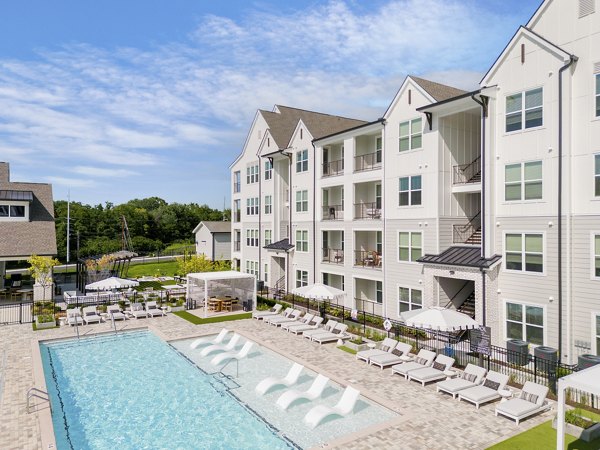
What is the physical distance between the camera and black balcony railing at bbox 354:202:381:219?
27.2 metres

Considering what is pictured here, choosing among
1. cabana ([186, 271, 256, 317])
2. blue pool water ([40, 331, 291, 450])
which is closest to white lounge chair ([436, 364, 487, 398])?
blue pool water ([40, 331, 291, 450])

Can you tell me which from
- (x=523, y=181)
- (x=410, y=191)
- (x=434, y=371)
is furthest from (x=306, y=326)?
(x=523, y=181)

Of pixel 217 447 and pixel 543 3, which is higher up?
pixel 543 3

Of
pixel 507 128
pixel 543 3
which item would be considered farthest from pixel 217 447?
pixel 543 3

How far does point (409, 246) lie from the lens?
2334 cm

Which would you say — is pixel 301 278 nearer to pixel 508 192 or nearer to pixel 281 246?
pixel 281 246

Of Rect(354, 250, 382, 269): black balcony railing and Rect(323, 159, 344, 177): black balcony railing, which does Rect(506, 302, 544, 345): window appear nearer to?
Rect(354, 250, 382, 269): black balcony railing

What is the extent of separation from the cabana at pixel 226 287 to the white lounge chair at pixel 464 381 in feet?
55.9

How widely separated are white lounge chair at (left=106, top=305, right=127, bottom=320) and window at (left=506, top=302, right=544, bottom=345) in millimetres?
21990

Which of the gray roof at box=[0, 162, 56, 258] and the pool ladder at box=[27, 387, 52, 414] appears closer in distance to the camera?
the pool ladder at box=[27, 387, 52, 414]

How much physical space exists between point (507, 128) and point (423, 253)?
7528 millimetres

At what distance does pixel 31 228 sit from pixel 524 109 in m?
36.0

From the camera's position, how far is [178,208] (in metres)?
99.8

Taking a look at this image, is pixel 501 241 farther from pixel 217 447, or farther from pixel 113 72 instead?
pixel 113 72
